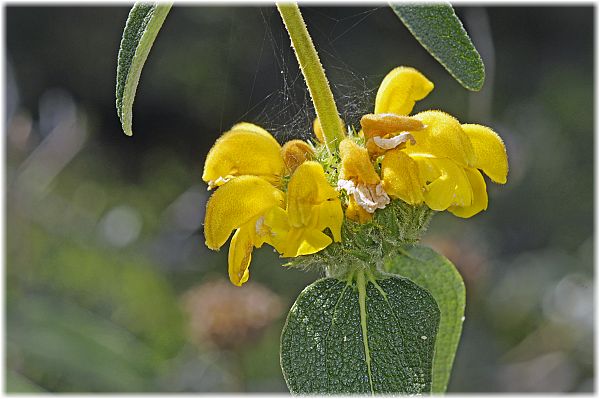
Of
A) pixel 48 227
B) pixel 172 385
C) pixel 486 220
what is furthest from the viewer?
pixel 486 220

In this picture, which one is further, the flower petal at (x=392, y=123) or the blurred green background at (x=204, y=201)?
the blurred green background at (x=204, y=201)

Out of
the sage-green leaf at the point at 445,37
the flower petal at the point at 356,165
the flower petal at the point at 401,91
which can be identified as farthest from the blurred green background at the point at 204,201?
the sage-green leaf at the point at 445,37

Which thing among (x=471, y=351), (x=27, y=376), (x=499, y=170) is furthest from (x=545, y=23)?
(x=499, y=170)

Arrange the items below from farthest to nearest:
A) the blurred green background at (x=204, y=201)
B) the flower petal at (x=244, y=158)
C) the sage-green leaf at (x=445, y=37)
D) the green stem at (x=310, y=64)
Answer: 1. the blurred green background at (x=204, y=201)
2. the flower petal at (x=244, y=158)
3. the green stem at (x=310, y=64)
4. the sage-green leaf at (x=445, y=37)

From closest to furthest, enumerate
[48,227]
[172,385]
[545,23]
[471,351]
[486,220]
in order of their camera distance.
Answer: [172,385] → [471,351] → [48,227] → [486,220] → [545,23]

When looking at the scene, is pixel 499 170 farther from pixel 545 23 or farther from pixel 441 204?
pixel 545 23

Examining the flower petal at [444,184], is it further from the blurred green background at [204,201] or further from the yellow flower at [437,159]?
the blurred green background at [204,201]

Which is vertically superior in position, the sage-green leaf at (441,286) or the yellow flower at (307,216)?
the yellow flower at (307,216)

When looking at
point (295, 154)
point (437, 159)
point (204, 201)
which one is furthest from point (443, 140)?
point (204, 201)
